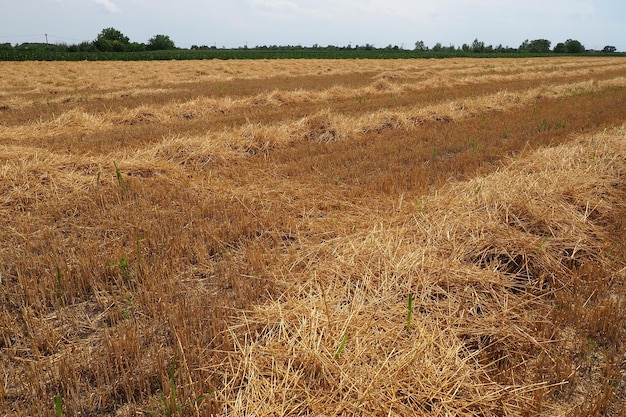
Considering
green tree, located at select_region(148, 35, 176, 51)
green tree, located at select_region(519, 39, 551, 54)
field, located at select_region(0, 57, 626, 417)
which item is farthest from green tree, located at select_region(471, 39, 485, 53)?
field, located at select_region(0, 57, 626, 417)

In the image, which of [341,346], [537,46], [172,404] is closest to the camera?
[172,404]

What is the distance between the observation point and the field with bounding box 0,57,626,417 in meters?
2.49

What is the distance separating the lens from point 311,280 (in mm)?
3578

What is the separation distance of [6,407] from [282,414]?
152 centimetres

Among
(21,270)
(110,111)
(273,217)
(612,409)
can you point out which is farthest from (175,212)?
(110,111)

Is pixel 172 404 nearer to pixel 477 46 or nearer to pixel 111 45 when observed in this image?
pixel 111 45

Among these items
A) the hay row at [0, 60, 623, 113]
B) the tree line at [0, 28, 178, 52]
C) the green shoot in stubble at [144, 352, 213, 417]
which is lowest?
the green shoot in stubble at [144, 352, 213, 417]

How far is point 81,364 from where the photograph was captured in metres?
2.66

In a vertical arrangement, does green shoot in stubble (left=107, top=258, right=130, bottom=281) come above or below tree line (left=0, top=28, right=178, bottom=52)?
below

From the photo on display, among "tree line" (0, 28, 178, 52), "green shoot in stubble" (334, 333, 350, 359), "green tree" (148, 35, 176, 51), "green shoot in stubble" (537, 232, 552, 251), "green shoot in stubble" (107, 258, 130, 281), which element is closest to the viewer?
"green shoot in stubble" (334, 333, 350, 359)

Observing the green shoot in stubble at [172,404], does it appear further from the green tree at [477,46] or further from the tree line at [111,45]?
the green tree at [477,46]

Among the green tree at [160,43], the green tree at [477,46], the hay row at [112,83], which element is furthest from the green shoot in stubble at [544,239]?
the green tree at [477,46]

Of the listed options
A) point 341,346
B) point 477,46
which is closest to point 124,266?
point 341,346

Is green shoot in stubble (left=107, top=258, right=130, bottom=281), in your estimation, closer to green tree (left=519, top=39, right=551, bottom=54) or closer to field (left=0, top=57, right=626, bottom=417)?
field (left=0, top=57, right=626, bottom=417)
